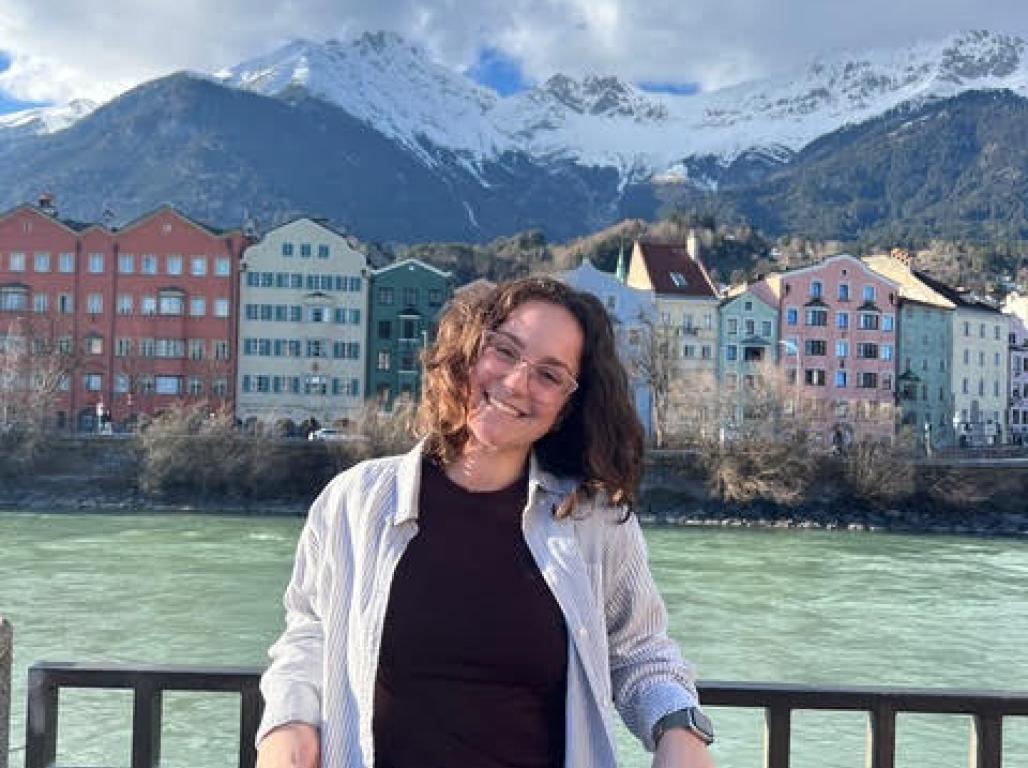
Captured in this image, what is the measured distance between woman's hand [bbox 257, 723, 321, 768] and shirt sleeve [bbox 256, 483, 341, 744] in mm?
16

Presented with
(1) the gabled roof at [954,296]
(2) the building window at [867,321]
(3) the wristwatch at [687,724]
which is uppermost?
(1) the gabled roof at [954,296]

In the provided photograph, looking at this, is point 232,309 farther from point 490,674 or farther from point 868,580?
point 490,674

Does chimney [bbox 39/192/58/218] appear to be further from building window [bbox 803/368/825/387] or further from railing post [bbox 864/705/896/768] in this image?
railing post [bbox 864/705/896/768]

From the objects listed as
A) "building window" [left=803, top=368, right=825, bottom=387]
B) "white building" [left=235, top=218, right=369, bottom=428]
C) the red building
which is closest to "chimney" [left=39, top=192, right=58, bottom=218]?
the red building

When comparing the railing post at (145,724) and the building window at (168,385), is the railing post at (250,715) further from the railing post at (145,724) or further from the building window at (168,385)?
the building window at (168,385)

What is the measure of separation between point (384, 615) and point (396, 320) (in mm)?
54059

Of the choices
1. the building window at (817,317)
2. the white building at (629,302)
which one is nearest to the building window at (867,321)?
the building window at (817,317)

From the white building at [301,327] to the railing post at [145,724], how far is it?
170ft

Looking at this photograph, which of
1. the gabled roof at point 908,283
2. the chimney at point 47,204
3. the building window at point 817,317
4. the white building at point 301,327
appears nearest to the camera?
the white building at point 301,327

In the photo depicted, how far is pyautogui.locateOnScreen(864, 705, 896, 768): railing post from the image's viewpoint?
3078mm

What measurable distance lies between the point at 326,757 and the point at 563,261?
101016 millimetres

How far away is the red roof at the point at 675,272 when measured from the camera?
58.0 m

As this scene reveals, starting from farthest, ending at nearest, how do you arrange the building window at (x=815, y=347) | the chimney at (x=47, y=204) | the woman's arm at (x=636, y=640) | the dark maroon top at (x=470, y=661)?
the building window at (x=815, y=347) → the chimney at (x=47, y=204) → the woman's arm at (x=636, y=640) → the dark maroon top at (x=470, y=661)

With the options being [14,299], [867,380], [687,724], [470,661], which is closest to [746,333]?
[867,380]
